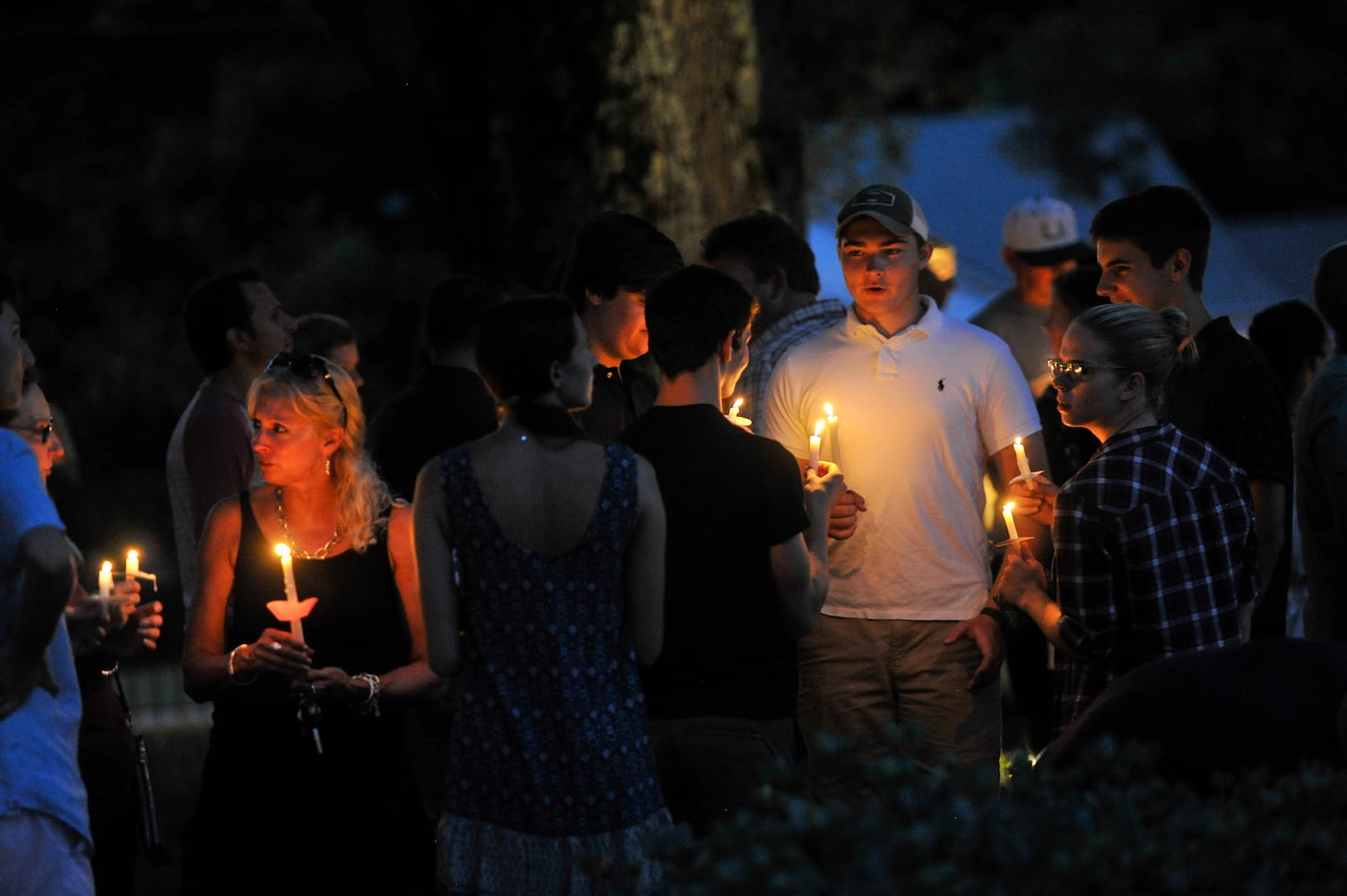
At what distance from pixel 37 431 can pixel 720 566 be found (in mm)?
1898

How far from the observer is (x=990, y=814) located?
2863mm

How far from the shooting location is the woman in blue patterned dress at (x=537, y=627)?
3969 mm

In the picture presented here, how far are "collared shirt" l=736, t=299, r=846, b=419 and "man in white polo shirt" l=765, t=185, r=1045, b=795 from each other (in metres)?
0.49

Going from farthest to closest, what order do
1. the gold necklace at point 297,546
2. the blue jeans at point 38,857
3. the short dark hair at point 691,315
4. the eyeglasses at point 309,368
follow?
the eyeglasses at point 309,368 → the gold necklace at point 297,546 → the short dark hair at point 691,315 → the blue jeans at point 38,857

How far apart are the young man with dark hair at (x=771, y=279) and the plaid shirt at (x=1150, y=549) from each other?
1.48 m

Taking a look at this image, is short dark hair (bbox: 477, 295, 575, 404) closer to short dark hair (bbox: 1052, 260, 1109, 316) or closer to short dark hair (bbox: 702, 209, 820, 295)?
short dark hair (bbox: 702, 209, 820, 295)

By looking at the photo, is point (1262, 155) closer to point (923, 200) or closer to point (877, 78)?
point (877, 78)

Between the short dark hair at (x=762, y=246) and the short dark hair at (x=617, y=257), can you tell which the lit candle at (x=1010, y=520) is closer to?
the short dark hair at (x=617, y=257)

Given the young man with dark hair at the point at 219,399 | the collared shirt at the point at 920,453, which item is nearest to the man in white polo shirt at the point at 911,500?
the collared shirt at the point at 920,453

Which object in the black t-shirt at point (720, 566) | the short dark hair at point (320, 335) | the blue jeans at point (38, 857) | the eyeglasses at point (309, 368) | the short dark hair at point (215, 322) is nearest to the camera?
the blue jeans at point (38, 857)

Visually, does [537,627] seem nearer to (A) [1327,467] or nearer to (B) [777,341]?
(B) [777,341]

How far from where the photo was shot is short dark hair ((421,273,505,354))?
6.22 m

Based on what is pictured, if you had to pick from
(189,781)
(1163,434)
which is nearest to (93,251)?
(189,781)

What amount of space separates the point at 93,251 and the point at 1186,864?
24.4 metres
